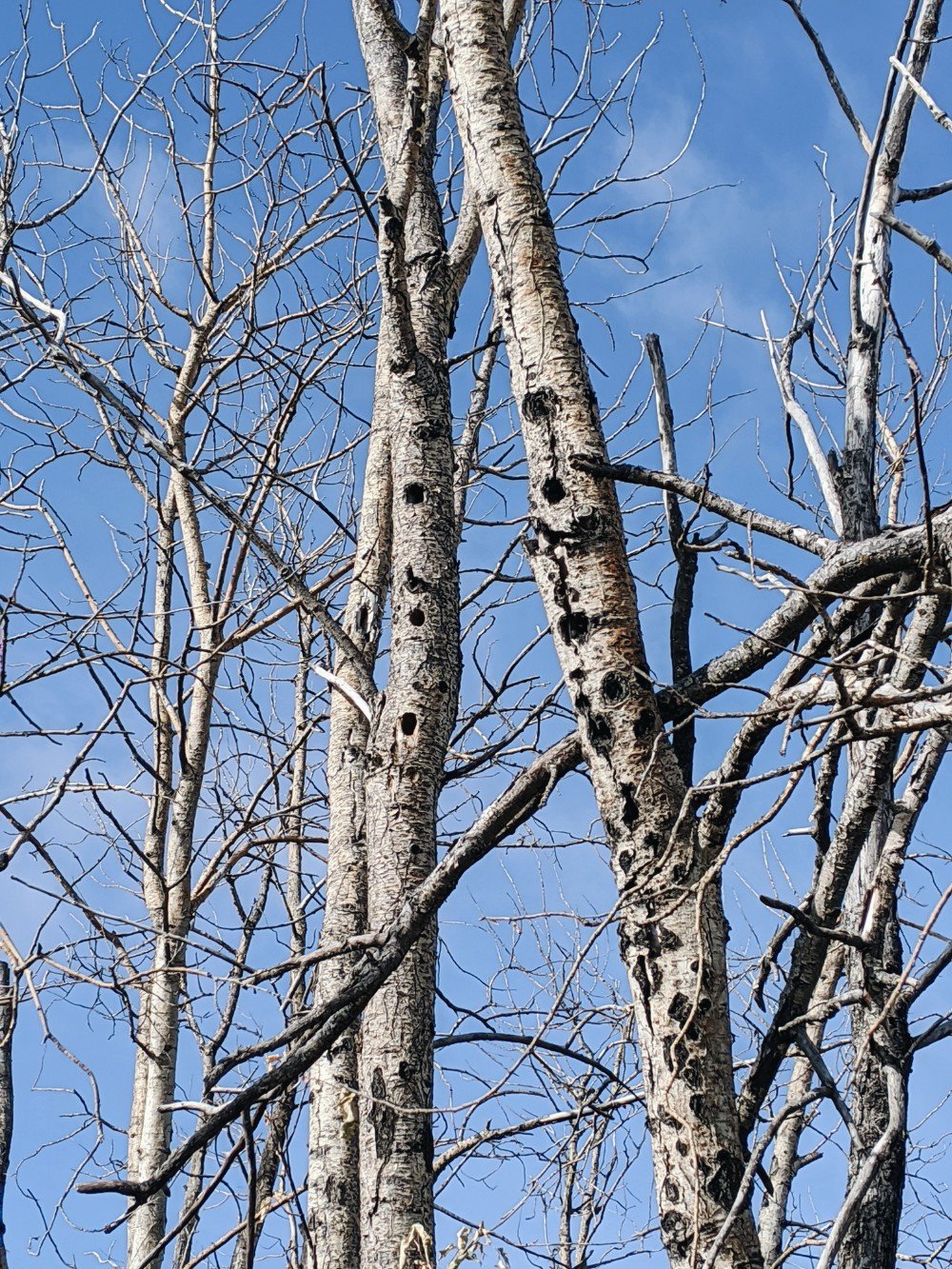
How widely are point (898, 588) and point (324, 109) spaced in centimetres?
208

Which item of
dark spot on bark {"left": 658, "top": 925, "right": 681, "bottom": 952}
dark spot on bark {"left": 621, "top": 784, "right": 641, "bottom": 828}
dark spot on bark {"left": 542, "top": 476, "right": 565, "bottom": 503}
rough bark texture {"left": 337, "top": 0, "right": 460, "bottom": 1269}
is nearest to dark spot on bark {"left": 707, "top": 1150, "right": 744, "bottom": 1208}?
dark spot on bark {"left": 658, "top": 925, "right": 681, "bottom": 952}

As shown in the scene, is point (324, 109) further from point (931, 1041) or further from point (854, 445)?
point (931, 1041)

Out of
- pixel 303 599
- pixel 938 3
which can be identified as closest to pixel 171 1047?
pixel 303 599

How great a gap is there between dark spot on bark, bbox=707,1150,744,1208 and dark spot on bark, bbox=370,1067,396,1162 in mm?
1404

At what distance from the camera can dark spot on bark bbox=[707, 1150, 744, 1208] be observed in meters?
2.46

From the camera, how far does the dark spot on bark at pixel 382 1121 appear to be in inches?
144

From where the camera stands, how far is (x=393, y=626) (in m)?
4.27

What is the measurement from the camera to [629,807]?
2.75 m

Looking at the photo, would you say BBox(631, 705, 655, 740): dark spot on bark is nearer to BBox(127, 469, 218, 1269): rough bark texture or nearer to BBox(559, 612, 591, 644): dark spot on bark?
BBox(559, 612, 591, 644): dark spot on bark

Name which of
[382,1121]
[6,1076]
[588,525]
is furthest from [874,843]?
[6,1076]

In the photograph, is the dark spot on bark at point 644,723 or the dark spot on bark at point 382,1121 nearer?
the dark spot on bark at point 644,723

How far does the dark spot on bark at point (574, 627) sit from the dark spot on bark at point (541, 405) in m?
0.52

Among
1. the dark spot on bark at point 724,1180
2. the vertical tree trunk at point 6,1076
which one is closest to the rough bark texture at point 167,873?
the vertical tree trunk at point 6,1076

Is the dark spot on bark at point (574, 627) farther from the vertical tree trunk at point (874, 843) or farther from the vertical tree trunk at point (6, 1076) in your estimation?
the vertical tree trunk at point (6, 1076)
